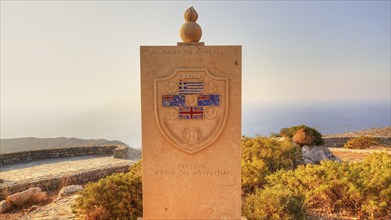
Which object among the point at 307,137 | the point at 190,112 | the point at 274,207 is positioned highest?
the point at 190,112

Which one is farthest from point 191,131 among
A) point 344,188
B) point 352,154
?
point 352,154

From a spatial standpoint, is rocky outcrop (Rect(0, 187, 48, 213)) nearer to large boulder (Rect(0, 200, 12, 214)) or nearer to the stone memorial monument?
large boulder (Rect(0, 200, 12, 214))

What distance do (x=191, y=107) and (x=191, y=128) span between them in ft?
0.89

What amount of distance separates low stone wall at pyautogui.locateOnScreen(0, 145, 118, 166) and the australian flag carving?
40.6 feet

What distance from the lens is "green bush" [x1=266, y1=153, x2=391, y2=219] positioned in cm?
473

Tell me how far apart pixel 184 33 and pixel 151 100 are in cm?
97

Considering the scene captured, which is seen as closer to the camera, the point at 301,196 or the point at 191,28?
the point at 191,28

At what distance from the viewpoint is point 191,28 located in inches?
135

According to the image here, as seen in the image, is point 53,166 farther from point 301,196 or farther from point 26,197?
point 301,196

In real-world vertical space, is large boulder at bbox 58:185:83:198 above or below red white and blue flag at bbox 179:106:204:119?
below

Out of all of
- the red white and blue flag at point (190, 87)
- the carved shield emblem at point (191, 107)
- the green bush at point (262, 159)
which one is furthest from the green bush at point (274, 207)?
the red white and blue flag at point (190, 87)

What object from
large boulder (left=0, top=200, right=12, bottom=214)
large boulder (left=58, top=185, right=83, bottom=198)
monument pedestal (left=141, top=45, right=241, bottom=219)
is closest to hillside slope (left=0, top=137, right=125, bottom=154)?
large boulder (left=58, top=185, right=83, bottom=198)

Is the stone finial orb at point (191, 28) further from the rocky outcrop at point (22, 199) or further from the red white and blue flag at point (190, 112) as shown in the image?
the rocky outcrop at point (22, 199)

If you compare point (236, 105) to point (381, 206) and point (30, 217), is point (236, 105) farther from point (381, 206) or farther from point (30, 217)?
point (30, 217)
